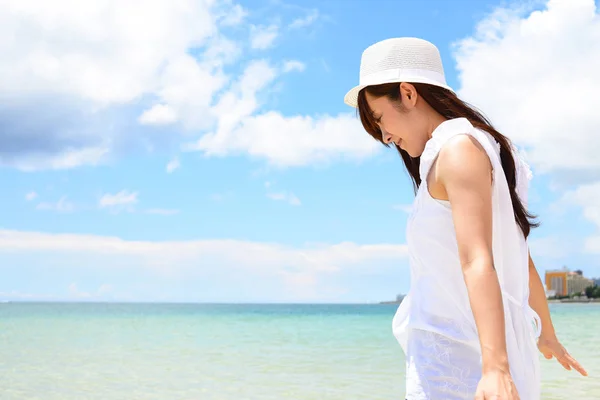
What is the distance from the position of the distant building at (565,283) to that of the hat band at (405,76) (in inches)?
4187

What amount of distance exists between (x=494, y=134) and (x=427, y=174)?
9.6 inches

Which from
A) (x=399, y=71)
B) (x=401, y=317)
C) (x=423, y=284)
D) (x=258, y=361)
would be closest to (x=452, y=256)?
(x=423, y=284)

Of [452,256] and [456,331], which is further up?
[452,256]

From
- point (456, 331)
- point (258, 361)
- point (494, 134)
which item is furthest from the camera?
point (258, 361)

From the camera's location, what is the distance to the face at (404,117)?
1.69 meters

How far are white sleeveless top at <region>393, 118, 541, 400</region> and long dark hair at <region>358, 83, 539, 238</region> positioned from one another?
7 cm

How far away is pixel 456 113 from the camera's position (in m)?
1.72

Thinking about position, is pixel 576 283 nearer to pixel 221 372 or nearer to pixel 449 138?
pixel 221 372

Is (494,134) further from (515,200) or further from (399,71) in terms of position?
(399,71)

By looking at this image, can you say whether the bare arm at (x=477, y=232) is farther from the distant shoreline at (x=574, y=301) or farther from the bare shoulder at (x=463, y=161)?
the distant shoreline at (x=574, y=301)

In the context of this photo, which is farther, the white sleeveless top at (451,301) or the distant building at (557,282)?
the distant building at (557,282)

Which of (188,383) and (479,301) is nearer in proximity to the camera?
(479,301)

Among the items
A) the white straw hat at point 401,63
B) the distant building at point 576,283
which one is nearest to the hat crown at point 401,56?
the white straw hat at point 401,63

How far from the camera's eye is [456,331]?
1.59 m
